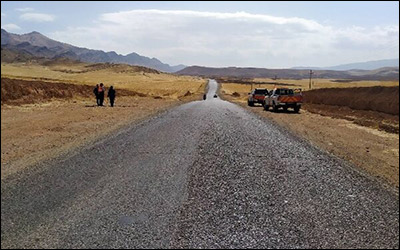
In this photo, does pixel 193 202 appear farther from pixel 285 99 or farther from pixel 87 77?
pixel 87 77

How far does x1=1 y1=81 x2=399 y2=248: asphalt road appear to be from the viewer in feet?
16.1

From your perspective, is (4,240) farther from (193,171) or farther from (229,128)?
(229,128)

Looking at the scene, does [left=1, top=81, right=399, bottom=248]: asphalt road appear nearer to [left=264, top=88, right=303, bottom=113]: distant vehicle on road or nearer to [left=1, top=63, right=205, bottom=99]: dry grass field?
[left=1, top=63, right=205, bottom=99]: dry grass field

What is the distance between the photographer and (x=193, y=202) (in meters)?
7.72

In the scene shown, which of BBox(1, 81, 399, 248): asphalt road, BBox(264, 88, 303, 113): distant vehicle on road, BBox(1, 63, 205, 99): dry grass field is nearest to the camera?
BBox(1, 63, 205, 99): dry grass field

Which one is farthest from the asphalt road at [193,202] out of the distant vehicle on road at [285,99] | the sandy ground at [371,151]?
the distant vehicle on road at [285,99]

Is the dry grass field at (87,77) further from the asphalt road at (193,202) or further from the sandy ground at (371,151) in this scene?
the sandy ground at (371,151)

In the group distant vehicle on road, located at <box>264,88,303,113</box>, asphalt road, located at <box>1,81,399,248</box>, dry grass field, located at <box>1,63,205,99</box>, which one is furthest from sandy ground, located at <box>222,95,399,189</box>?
distant vehicle on road, located at <box>264,88,303,113</box>

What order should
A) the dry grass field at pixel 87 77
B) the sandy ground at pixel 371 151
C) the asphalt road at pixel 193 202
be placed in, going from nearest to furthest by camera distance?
the dry grass field at pixel 87 77 → the asphalt road at pixel 193 202 → the sandy ground at pixel 371 151

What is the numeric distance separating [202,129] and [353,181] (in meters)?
9.97

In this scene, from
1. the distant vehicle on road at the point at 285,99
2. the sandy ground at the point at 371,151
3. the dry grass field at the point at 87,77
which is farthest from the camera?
the distant vehicle on road at the point at 285,99

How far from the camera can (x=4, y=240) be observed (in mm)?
2773

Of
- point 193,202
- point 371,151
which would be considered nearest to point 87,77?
point 371,151

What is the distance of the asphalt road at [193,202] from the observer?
4910mm
